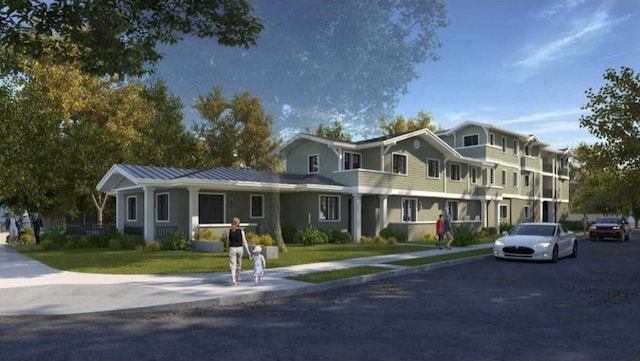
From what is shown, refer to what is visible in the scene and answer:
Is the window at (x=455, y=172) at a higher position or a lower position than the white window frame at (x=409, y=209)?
higher

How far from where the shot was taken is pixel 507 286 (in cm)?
1268

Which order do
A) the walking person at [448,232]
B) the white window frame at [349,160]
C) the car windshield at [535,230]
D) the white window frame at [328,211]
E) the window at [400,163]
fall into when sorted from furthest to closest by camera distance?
the window at [400,163] → the white window frame at [349,160] → the white window frame at [328,211] → the walking person at [448,232] → the car windshield at [535,230]

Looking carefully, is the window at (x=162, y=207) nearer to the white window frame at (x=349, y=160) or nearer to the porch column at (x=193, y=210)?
the porch column at (x=193, y=210)

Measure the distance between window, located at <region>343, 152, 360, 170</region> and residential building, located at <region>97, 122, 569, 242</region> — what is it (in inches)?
2.7

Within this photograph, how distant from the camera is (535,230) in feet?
65.3

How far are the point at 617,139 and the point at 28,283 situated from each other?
70.3ft

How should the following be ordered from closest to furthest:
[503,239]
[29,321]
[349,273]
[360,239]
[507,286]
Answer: [29,321]
[507,286]
[349,273]
[503,239]
[360,239]

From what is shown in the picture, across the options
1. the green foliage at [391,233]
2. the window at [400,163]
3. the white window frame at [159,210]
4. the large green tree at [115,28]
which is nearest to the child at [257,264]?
the large green tree at [115,28]

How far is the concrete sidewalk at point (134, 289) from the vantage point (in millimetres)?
9805

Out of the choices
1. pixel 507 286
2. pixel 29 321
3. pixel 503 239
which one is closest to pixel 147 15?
pixel 29 321

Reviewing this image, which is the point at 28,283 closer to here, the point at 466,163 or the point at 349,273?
the point at 349,273

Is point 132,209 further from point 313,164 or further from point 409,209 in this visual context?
point 409,209

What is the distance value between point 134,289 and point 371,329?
5.98 metres

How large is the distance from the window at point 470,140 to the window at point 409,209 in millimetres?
11679
